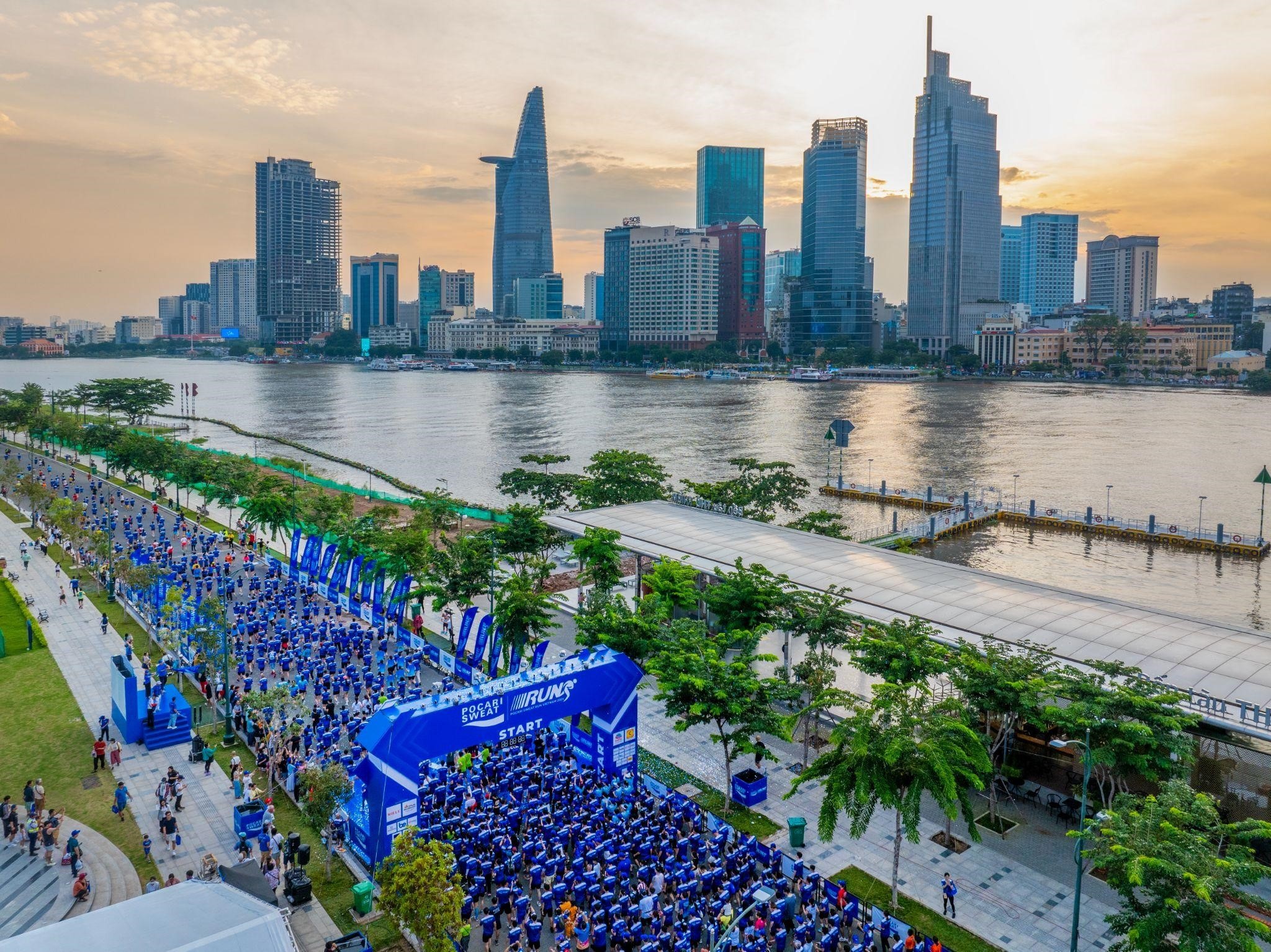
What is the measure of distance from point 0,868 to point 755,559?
23.2 metres

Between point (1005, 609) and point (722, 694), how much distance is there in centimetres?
1000

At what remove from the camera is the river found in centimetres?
5759

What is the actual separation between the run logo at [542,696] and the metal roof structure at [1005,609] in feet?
31.2

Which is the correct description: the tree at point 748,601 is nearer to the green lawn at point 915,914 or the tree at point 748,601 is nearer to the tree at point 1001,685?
the tree at point 1001,685

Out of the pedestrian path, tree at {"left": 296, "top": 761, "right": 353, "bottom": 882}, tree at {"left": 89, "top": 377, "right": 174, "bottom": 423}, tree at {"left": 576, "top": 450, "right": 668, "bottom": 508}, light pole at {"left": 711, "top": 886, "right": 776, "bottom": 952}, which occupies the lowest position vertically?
the pedestrian path

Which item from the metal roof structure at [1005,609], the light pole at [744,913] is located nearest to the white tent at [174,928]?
the light pole at [744,913]

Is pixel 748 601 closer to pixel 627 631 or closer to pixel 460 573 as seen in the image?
pixel 627 631

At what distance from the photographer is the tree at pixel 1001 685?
20.9m

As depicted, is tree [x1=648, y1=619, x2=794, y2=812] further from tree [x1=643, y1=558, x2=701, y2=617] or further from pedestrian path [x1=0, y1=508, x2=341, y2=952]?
pedestrian path [x1=0, y1=508, x2=341, y2=952]

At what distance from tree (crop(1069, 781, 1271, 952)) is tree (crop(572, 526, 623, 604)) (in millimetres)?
20460

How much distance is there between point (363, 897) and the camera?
18.9 meters

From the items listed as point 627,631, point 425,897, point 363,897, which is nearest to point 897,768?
A: point 425,897

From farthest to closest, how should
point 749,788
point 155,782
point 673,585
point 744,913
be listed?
point 673,585, point 155,782, point 749,788, point 744,913

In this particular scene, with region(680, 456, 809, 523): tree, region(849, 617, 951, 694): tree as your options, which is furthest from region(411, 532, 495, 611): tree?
region(849, 617, 951, 694): tree
